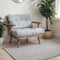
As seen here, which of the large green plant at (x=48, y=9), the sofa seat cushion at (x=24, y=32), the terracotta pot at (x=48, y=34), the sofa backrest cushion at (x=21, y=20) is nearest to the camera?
the sofa seat cushion at (x=24, y=32)

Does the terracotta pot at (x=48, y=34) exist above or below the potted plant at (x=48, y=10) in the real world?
below

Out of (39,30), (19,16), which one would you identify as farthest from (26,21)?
(39,30)

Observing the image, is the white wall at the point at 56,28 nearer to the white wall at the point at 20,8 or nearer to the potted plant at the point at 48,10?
the potted plant at the point at 48,10

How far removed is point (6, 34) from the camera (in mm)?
3867

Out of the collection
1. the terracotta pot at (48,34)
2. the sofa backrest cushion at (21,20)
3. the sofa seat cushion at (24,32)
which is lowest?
the terracotta pot at (48,34)

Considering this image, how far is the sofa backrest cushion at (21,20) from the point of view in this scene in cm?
371

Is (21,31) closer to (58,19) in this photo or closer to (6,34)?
(6,34)

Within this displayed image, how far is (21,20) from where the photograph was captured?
3883mm

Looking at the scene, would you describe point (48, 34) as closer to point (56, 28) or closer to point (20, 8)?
point (56, 28)

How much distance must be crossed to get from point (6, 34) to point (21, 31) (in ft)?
2.95

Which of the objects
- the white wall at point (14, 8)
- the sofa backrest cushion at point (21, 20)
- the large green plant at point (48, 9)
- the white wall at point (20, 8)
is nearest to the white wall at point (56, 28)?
the large green plant at point (48, 9)

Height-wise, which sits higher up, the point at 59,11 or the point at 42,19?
the point at 59,11

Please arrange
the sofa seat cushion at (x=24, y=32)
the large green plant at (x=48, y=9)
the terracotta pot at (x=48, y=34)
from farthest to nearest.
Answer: the terracotta pot at (x=48, y=34) → the large green plant at (x=48, y=9) → the sofa seat cushion at (x=24, y=32)

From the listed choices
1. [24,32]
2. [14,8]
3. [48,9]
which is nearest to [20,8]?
[14,8]
